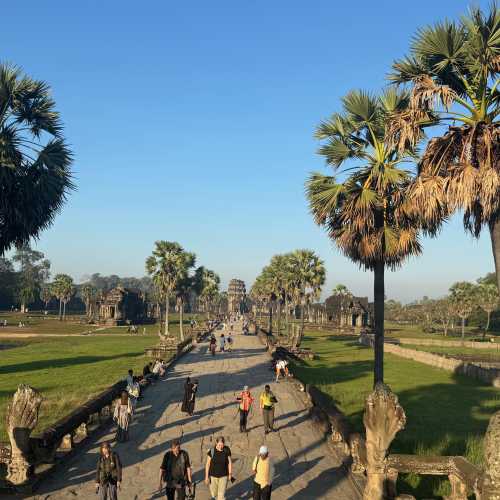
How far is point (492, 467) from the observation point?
232 inches

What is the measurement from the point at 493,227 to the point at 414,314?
4910 inches

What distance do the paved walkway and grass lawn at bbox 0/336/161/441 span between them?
3.16 metres

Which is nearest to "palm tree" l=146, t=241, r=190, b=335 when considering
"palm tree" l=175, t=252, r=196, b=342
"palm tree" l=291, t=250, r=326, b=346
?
"palm tree" l=175, t=252, r=196, b=342

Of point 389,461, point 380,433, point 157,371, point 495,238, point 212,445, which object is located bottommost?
point 212,445

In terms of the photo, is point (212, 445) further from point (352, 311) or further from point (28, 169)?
point (352, 311)

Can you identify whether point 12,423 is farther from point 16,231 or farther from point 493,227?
point 16,231

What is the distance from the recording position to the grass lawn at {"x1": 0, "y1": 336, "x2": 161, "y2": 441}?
19250 millimetres

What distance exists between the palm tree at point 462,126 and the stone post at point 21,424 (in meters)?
8.96

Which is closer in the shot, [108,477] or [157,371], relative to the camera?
[108,477]

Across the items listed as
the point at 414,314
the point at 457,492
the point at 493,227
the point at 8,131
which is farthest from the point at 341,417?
the point at 414,314

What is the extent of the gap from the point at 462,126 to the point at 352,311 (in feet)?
267

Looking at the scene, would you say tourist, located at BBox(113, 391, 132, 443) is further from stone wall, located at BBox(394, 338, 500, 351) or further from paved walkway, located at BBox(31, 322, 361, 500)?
stone wall, located at BBox(394, 338, 500, 351)

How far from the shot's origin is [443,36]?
9695 millimetres

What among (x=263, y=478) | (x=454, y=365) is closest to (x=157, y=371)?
(x=263, y=478)
